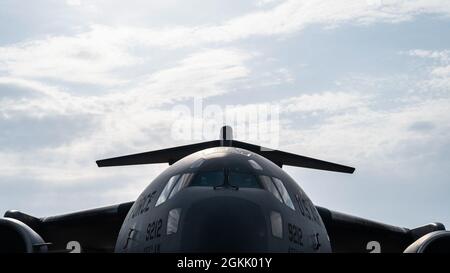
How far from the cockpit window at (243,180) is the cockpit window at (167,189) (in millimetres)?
1007

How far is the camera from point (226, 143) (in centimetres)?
1952

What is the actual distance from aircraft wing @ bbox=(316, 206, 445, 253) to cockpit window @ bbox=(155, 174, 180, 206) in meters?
10.2

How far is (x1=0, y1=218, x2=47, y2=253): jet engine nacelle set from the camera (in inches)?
490

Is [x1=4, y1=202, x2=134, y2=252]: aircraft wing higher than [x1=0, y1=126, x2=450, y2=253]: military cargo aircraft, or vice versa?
[x1=0, y1=126, x2=450, y2=253]: military cargo aircraft

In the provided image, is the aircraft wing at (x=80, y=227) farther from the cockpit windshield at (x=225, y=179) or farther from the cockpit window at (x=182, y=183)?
the cockpit windshield at (x=225, y=179)

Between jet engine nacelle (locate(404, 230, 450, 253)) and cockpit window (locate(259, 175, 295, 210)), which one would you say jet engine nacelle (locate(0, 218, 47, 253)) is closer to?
cockpit window (locate(259, 175, 295, 210))

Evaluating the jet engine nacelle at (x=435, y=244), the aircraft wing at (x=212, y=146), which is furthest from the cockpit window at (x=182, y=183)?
the aircraft wing at (x=212, y=146)

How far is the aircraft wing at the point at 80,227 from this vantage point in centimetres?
1914

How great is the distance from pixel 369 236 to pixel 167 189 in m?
11.5

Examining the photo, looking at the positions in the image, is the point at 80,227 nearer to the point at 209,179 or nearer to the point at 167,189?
the point at 167,189

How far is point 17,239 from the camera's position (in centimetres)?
1250

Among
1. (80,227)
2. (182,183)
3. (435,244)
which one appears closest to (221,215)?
(182,183)

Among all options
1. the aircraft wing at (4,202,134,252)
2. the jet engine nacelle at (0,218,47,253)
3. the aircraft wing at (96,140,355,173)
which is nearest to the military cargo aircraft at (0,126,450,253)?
the jet engine nacelle at (0,218,47,253)
